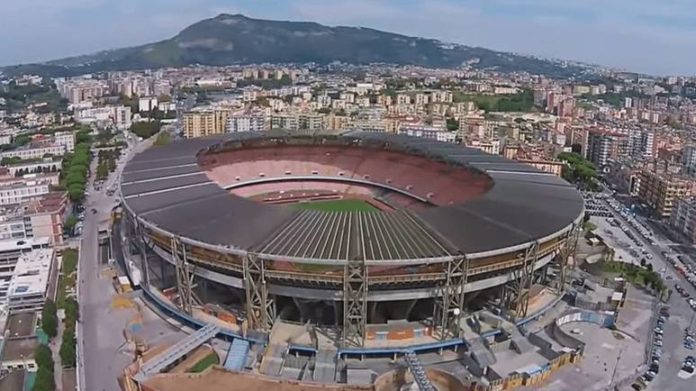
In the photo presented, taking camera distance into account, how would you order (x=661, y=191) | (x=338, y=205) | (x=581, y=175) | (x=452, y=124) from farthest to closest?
(x=452, y=124), (x=581, y=175), (x=661, y=191), (x=338, y=205)

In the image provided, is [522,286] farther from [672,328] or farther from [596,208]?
[596,208]

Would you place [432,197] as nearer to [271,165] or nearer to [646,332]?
[271,165]

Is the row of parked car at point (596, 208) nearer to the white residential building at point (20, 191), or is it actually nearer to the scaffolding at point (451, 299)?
the scaffolding at point (451, 299)

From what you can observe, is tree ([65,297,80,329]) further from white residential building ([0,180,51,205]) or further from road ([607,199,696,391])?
road ([607,199,696,391])

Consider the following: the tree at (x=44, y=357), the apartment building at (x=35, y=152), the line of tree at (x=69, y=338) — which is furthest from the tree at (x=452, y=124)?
the tree at (x=44, y=357)

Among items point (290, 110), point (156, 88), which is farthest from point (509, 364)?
point (156, 88)

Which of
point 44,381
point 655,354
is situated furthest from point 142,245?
point 655,354
